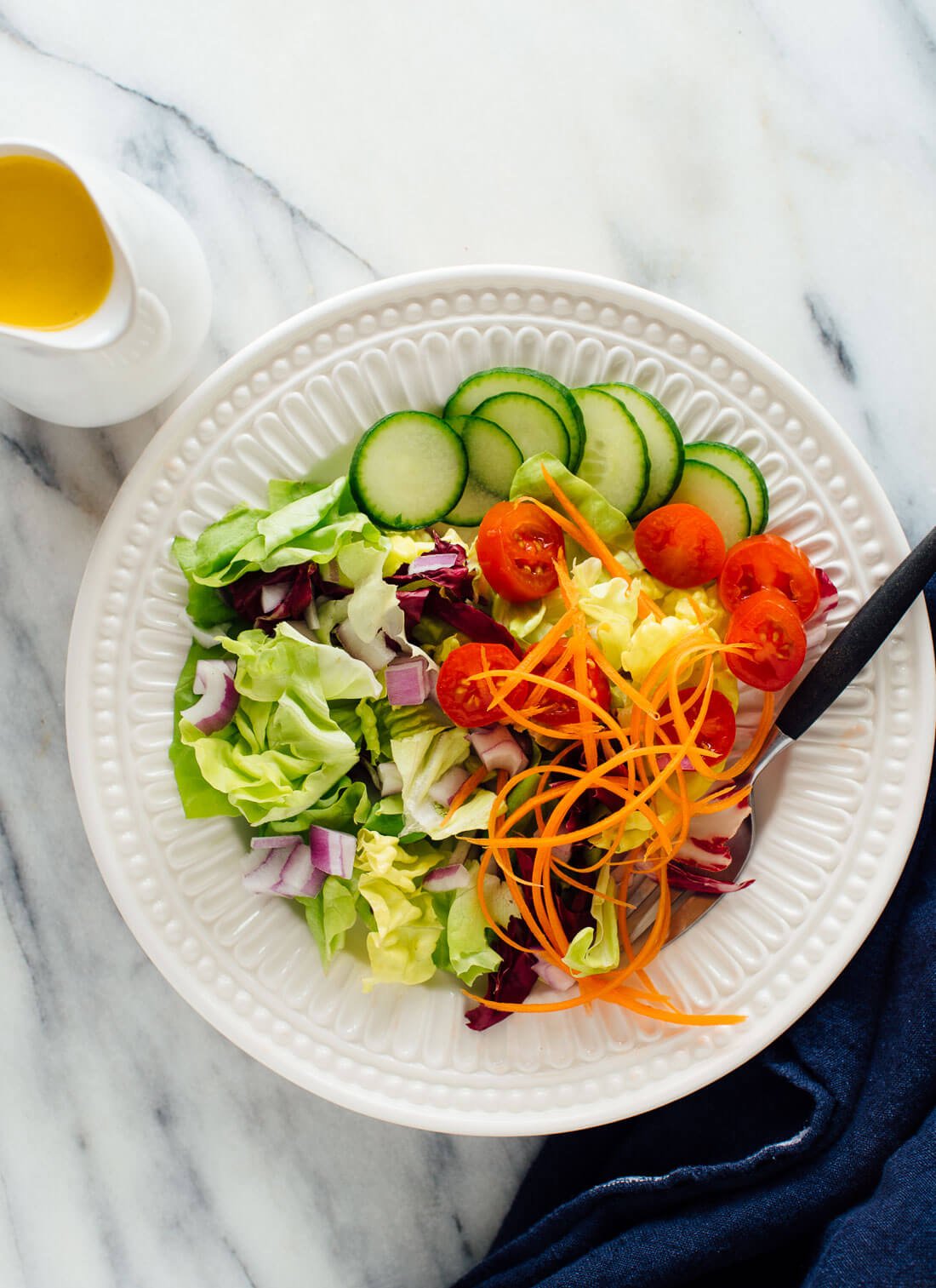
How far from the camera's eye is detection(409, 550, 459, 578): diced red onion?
5.45 ft

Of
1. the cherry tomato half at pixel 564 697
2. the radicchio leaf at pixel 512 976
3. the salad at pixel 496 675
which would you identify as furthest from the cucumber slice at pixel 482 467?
the radicchio leaf at pixel 512 976

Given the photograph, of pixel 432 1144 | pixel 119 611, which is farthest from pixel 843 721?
pixel 119 611

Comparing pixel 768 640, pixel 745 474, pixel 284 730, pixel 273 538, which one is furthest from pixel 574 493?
pixel 284 730

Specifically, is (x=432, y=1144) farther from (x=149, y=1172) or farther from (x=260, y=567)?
(x=260, y=567)

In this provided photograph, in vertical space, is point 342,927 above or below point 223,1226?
above

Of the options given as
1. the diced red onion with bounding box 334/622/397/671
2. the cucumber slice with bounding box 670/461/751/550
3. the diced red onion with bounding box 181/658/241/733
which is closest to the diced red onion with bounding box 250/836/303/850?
the diced red onion with bounding box 181/658/241/733

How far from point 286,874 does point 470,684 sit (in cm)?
48

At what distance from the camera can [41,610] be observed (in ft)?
6.24

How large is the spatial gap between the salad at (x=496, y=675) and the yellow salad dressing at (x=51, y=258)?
1.46 ft

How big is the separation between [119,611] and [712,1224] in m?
1.57

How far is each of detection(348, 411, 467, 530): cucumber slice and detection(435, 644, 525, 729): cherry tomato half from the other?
28 centimetres

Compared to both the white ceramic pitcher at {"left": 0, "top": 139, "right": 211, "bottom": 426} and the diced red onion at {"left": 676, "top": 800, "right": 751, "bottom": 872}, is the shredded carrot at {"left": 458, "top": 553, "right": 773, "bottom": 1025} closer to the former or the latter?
the diced red onion at {"left": 676, "top": 800, "right": 751, "bottom": 872}

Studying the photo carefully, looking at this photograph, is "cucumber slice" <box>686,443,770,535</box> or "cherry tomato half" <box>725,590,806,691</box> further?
"cucumber slice" <box>686,443,770,535</box>

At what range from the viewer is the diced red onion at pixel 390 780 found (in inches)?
66.8
